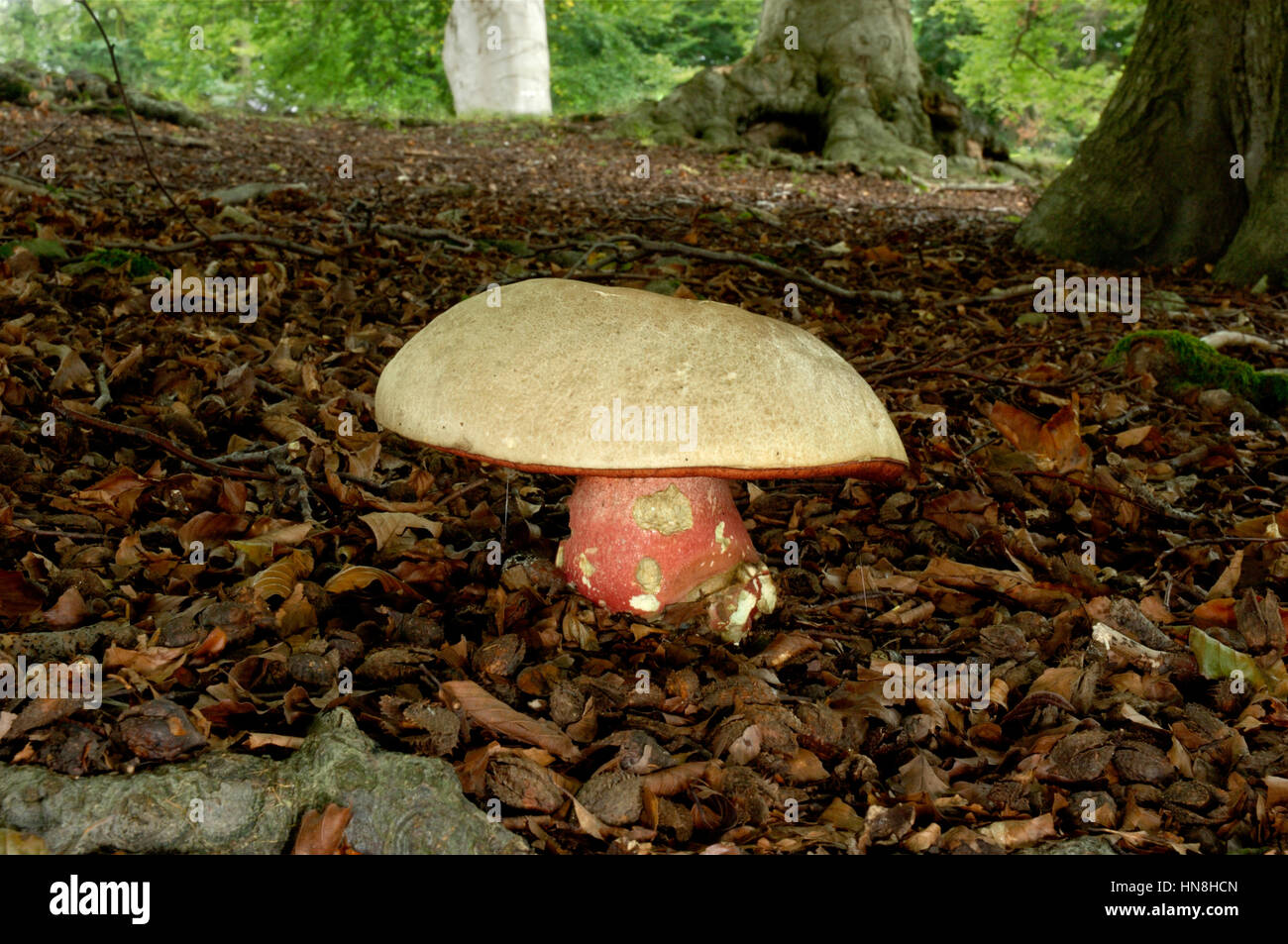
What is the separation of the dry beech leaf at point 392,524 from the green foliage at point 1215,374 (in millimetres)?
3904

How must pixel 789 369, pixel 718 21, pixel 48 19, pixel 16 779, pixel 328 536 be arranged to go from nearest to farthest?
pixel 16 779, pixel 789 369, pixel 328 536, pixel 48 19, pixel 718 21

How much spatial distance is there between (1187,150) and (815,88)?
8.26 metres

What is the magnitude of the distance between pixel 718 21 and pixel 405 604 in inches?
1207

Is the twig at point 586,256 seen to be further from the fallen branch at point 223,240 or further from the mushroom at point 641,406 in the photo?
the mushroom at point 641,406

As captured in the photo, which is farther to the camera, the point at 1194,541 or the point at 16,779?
the point at 1194,541

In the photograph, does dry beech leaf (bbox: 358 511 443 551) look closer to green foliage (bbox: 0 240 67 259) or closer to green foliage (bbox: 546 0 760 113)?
→ green foliage (bbox: 0 240 67 259)

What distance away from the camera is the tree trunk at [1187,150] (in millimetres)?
6754

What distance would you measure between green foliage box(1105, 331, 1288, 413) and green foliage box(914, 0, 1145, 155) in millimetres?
9172

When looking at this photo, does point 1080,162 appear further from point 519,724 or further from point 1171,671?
point 519,724

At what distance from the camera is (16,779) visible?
1.82 meters

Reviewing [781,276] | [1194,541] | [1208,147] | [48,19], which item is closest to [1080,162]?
[1208,147]

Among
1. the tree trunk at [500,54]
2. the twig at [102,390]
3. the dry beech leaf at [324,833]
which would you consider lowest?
the dry beech leaf at [324,833]

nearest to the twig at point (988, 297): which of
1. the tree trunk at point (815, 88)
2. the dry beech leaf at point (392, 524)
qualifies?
the dry beech leaf at point (392, 524)

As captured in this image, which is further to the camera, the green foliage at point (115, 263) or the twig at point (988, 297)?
the twig at point (988, 297)
